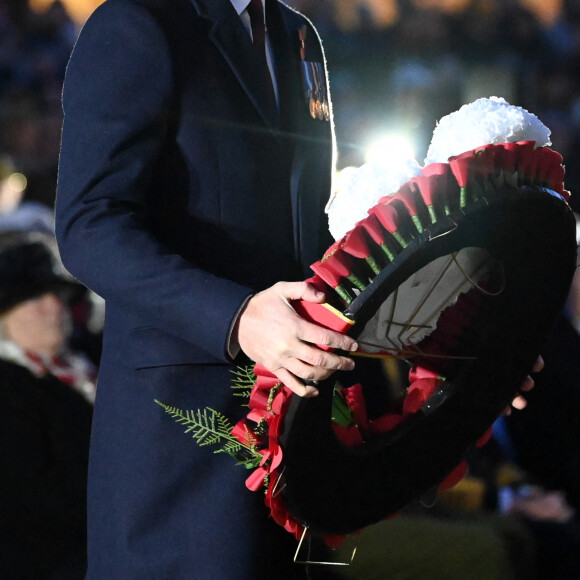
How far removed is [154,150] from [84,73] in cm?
13

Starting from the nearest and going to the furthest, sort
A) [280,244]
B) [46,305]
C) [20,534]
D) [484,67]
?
[280,244] < [20,534] < [46,305] < [484,67]

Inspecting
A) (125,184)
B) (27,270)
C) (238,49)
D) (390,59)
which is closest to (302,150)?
(238,49)

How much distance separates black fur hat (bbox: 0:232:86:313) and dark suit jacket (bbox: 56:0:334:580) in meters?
2.12

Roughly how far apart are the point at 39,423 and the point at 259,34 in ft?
6.08

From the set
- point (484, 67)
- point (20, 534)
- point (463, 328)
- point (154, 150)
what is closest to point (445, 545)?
point (20, 534)

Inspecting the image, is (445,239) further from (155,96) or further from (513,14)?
(513,14)

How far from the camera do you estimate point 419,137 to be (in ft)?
12.4

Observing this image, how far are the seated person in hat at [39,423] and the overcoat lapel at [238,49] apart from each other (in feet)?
5.91

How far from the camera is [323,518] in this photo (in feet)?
3.58

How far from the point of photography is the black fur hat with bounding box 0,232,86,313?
3.22 meters

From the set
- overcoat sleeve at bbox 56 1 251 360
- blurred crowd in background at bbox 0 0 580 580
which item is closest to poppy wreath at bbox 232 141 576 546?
overcoat sleeve at bbox 56 1 251 360

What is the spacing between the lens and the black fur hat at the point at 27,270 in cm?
322

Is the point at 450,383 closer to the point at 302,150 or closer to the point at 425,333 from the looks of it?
the point at 425,333

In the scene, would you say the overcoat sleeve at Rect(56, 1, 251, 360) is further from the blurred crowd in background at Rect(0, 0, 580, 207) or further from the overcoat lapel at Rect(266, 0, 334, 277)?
the blurred crowd in background at Rect(0, 0, 580, 207)
